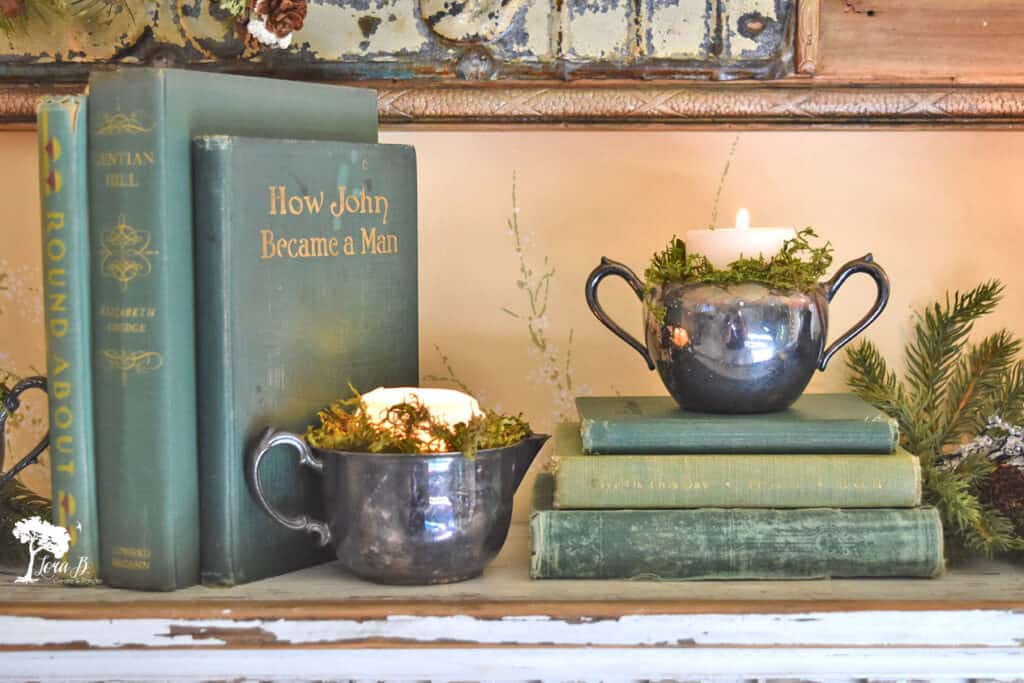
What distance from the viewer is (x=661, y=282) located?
0.73 metres

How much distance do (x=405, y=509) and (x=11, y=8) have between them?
0.50 m

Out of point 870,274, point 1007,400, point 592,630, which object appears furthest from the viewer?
point 1007,400

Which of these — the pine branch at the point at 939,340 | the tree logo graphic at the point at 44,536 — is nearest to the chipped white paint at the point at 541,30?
the pine branch at the point at 939,340

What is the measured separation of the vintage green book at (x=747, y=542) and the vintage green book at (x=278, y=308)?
158 mm

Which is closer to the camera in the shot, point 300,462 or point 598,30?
point 300,462

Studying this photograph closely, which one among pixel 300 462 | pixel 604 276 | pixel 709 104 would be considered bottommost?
pixel 300 462

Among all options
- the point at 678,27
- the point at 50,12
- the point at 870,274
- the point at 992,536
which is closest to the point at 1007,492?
the point at 992,536

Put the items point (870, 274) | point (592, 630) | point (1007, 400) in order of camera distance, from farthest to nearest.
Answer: point (1007, 400), point (870, 274), point (592, 630)

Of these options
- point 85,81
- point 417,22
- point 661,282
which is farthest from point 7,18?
point 661,282

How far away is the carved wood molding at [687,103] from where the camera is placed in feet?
2.85

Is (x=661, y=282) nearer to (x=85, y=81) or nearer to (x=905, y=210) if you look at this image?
(x=905, y=210)

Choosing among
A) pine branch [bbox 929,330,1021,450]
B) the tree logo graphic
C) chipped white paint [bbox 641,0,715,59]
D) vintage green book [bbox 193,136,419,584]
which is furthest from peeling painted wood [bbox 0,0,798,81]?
the tree logo graphic

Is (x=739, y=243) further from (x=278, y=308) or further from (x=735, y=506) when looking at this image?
(x=278, y=308)

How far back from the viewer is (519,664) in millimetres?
644
